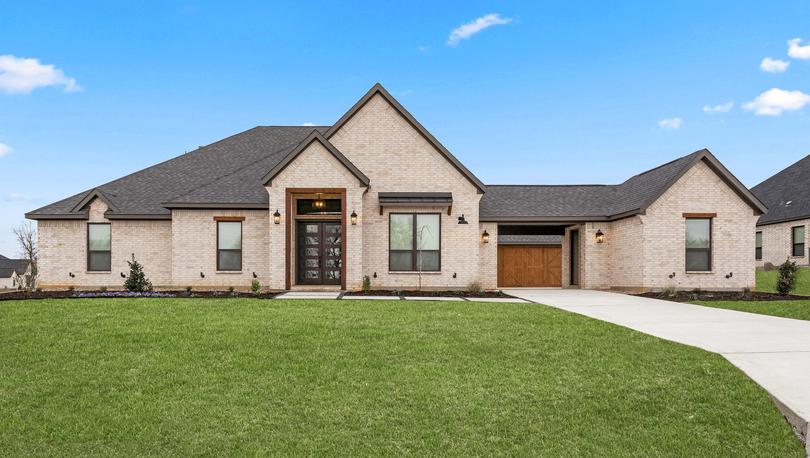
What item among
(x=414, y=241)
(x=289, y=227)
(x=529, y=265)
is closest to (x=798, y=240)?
(x=529, y=265)

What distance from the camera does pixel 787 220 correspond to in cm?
3186

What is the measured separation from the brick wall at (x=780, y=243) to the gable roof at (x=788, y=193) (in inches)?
15.4

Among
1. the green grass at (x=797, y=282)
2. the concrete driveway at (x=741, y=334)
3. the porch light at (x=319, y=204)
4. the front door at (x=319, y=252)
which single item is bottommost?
the green grass at (x=797, y=282)

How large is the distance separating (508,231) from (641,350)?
17.1m

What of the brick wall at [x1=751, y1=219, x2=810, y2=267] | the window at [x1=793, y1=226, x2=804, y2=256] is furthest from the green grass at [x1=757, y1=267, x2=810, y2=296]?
the window at [x1=793, y1=226, x2=804, y2=256]

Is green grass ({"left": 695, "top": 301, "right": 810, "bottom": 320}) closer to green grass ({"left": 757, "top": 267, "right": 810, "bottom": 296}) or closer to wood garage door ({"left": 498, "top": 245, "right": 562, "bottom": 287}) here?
green grass ({"left": 757, "top": 267, "right": 810, "bottom": 296})

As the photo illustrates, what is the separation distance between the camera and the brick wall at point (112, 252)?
2117 cm

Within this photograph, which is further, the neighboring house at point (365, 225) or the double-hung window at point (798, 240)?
the double-hung window at point (798, 240)

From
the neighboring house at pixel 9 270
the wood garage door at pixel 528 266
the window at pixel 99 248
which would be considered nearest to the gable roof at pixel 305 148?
the window at pixel 99 248

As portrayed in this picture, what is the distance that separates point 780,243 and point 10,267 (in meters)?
90.8

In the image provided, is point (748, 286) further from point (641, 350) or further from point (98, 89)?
point (98, 89)

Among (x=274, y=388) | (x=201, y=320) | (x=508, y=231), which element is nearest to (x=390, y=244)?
(x=508, y=231)

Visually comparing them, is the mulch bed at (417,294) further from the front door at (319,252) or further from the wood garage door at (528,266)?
the wood garage door at (528,266)

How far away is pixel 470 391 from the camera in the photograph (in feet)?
20.3
